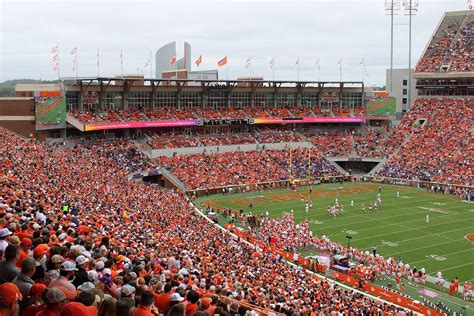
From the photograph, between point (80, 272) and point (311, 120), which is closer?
point (80, 272)

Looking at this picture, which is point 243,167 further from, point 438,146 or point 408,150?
point 438,146

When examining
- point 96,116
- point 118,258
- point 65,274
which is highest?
point 96,116

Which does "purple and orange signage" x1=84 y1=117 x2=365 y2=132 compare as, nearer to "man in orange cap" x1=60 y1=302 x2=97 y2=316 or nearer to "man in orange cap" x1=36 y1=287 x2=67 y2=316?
"man in orange cap" x1=36 y1=287 x2=67 y2=316

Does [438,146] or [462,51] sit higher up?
[462,51]

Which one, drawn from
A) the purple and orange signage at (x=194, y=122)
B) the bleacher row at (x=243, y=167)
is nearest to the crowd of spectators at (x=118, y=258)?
the purple and orange signage at (x=194, y=122)

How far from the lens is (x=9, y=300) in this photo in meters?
5.04

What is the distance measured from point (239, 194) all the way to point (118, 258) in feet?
124

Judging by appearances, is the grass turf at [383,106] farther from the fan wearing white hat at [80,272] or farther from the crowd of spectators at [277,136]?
the fan wearing white hat at [80,272]

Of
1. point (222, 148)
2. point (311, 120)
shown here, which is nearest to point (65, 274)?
point (222, 148)

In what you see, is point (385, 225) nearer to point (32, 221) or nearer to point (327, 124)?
point (32, 221)

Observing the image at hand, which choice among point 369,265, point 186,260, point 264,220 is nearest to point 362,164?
point 264,220

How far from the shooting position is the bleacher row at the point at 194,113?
50.7 metres

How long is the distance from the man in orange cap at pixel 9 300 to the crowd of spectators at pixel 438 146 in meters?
49.6

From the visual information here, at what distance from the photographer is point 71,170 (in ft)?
99.1
